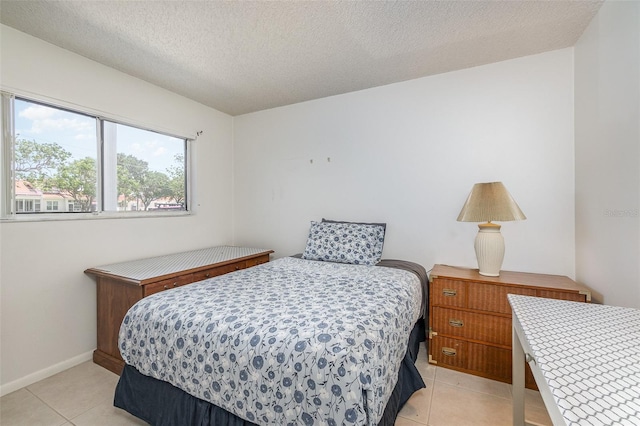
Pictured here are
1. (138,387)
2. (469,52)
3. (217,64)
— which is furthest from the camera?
(217,64)

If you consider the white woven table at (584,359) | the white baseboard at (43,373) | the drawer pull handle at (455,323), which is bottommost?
the white baseboard at (43,373)

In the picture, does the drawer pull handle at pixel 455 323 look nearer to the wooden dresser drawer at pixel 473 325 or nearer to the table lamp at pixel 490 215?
the wooden dresser drawer at pixel 473 325

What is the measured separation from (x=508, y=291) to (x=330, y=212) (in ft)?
5.81

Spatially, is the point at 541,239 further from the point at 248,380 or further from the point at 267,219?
the point at 267,219

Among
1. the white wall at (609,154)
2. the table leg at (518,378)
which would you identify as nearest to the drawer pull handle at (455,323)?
the table leg at (518,378)

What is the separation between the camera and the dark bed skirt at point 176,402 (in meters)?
1.25

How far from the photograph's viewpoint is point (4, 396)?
1.79m

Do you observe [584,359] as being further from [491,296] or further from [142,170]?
[142,170]

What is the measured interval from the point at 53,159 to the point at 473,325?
338 cm

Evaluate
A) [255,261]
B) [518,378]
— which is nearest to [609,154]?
[518,378]

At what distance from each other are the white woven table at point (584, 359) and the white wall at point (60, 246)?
9.55ft

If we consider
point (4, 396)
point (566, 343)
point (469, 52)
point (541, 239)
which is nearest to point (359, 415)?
point (566, 343)

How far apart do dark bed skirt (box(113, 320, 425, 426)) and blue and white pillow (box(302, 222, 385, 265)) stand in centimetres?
94

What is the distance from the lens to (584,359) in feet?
2.52
